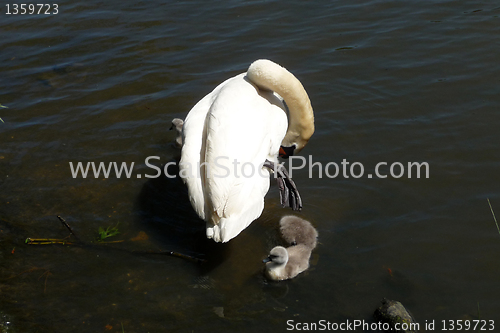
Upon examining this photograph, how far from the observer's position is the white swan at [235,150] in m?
4.11

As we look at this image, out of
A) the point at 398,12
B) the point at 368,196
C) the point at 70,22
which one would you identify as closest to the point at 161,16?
the point at 70,22

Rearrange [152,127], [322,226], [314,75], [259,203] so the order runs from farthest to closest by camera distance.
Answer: [314,75] → [152,127] → [322,226] → [259,203]

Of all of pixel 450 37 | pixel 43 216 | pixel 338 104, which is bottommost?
pixel 43 216

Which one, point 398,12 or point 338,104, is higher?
point 398,12

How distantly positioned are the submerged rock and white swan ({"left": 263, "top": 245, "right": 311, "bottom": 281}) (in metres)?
0.78

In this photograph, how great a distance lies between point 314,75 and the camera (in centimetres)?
758

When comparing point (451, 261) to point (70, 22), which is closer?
point (451, 261)

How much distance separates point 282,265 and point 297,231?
2.10ft

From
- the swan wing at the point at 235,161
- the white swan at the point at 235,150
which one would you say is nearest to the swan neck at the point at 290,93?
the white swan at the point at 235,150

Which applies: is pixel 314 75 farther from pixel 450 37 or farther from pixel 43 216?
pixel 43 216

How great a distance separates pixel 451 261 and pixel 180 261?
2.49 meters

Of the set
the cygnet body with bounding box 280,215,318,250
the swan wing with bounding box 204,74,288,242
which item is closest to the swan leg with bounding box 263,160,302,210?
the cygnet body with bounding box 280,215,318,250

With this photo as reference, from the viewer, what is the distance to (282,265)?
14.1ft

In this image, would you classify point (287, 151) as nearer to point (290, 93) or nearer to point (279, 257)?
point (290, 93)
